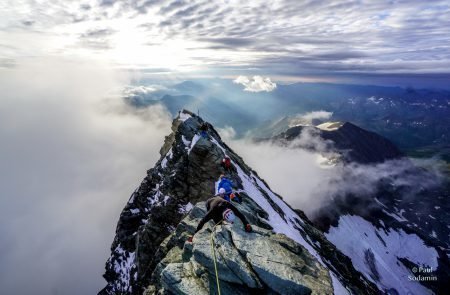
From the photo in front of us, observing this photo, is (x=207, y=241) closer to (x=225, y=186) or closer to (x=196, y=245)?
(x=196, y=245)

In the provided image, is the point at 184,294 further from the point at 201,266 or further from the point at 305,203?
the point at 305,203

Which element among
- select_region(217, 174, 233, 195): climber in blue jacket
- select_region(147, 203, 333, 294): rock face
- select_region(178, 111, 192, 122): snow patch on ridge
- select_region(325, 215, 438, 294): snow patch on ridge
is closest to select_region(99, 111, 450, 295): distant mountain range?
select_region(147, 203, 333, 294): rock face

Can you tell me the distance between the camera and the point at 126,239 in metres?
55.1

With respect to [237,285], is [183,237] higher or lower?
lower

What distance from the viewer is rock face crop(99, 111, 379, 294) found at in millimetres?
16234

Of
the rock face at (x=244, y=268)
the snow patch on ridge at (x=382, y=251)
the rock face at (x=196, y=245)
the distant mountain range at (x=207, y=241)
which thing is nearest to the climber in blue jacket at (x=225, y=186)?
the distant mountain range at (x=207, y=241)

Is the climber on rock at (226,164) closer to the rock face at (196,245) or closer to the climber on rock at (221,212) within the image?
the rock face at (196,245)

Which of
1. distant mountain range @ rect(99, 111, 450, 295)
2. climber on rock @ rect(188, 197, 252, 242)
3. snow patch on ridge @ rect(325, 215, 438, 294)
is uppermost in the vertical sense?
climber on rock @ rect(188, 197, 252, 242)

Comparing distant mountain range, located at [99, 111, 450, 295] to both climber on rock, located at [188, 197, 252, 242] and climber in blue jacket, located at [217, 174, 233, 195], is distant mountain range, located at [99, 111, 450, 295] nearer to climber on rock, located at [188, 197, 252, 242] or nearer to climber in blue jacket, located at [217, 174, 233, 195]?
climber on rock, located at [188, 197, 252, 242]

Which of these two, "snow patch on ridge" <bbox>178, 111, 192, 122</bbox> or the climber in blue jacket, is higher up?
the climber in blue jacket

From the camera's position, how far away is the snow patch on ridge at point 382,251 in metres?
139

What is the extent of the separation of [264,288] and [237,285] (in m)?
1.42

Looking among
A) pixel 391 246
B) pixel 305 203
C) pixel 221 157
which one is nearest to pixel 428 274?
pixel 391 246

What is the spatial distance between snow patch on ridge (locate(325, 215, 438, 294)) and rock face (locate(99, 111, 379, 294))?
9586cm
